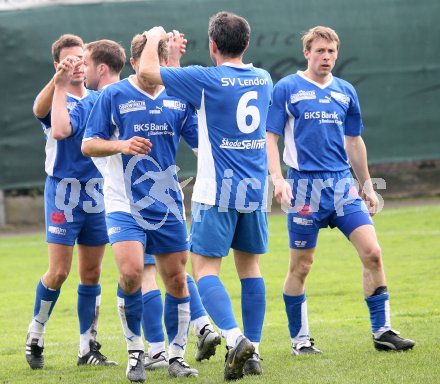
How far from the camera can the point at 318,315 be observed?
9.09 metres

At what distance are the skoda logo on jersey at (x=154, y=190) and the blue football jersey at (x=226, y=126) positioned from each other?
10.4 inches

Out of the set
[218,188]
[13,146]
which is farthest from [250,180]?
[13,146]

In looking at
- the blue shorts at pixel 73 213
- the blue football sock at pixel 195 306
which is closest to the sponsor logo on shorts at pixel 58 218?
the blue shorts at pixel 73 213

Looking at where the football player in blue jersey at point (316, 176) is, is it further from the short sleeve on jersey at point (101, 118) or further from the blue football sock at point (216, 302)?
the short sleeve on jersey at point (101, 118)

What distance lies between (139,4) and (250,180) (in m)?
10.5

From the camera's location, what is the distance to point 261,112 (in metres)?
6.37

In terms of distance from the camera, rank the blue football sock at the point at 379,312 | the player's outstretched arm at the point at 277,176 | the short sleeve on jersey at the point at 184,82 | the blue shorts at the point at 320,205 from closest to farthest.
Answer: the short sleeve on jersey at the point at 184,82
the player's outstretched arm at the point at 277,176
the blue football sock at the point at 379,312
the blue shorts at the point at 320,205

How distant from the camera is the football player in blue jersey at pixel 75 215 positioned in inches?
282

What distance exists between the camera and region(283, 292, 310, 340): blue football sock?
7188mm

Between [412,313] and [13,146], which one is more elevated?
[13,146]

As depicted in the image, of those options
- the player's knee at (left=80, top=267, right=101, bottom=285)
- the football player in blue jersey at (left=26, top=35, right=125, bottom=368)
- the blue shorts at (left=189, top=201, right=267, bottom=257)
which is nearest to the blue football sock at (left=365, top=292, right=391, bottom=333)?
the blue shorts at (left=189, top=201, right=267, bottom=257)

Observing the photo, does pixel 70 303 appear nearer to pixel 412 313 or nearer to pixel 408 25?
pixel 412 313

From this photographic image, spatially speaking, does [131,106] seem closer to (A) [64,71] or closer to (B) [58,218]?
(A) [64,71]

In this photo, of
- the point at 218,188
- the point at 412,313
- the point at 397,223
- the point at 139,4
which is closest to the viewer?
the point at 218,188
